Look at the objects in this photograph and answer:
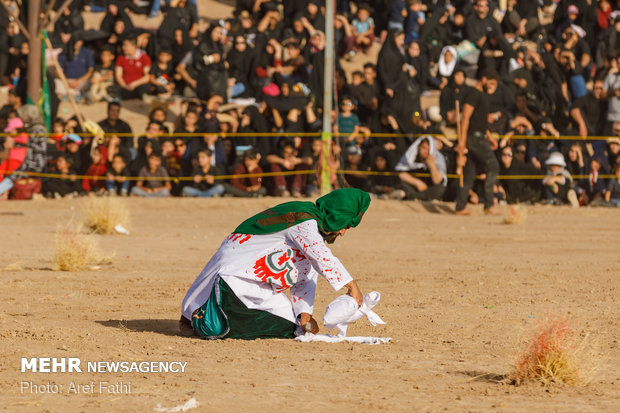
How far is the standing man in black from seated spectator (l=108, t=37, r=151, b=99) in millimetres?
7003

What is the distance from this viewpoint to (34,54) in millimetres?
20891

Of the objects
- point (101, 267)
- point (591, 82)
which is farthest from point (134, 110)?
point (101, 267)

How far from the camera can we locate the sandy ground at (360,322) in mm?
6305

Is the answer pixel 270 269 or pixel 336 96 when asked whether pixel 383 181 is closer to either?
pixel 336 96

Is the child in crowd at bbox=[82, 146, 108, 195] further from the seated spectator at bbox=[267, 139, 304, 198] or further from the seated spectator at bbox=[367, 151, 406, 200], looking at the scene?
the seated spectator at bbox=[367, 151, 406, 200]

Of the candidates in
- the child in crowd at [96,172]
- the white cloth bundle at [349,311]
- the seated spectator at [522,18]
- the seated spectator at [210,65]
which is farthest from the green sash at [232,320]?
the seated spectator at [522,18]

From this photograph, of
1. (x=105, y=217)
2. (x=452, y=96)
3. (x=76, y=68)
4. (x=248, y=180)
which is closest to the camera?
(x=105, y=217)

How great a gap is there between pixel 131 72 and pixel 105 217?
7481 mm

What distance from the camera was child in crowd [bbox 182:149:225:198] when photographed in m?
19.2

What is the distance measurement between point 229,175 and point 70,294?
9.25m

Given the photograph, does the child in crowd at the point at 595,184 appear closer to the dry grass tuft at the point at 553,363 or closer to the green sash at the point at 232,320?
the green sash at the point at 232,320

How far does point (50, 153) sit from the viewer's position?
62.6 feet

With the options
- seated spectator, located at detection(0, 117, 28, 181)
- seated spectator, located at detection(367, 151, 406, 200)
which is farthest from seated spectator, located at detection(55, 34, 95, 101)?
seated spectator, located at detection(367, 151, 406, 200)

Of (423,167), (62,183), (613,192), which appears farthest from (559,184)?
(62,183)
